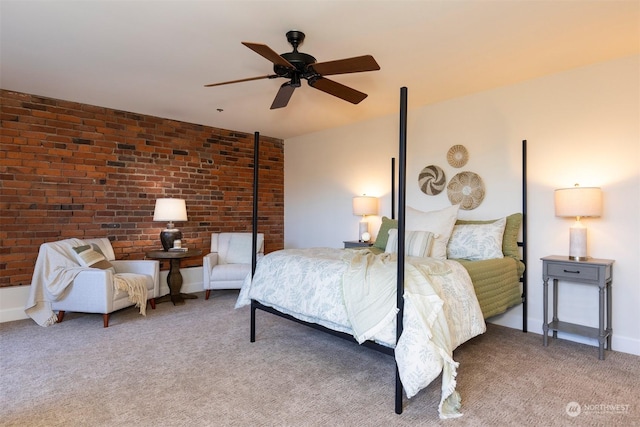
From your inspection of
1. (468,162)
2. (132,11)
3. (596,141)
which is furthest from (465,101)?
(132,11)

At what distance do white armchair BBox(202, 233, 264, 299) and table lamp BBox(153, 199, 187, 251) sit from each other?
1.56 ft

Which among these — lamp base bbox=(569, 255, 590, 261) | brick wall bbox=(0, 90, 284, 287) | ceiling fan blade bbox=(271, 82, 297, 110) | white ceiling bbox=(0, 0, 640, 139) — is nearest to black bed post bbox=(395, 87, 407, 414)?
white ceiling bbox=(0, 0, 640, 139)

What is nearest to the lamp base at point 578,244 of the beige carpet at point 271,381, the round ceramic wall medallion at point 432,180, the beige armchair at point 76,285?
the beige carpet at point 271,381

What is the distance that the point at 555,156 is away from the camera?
345 centimetres

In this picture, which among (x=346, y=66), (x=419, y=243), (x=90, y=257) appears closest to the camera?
(x=346, y=66)

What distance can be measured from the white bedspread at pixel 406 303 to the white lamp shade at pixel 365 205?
5.17 ft

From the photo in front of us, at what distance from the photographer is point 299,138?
6.15 meters

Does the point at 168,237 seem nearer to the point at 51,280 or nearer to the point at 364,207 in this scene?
the point at 51,280

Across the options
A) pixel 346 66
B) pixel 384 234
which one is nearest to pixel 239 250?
pixel 384 234

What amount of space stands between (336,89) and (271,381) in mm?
2216

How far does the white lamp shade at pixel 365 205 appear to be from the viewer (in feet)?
15.7

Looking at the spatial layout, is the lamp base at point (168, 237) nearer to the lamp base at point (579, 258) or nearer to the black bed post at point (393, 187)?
the black bed post at point (393, 187)

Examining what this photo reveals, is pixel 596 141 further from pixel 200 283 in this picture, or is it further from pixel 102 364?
pixel 200 283

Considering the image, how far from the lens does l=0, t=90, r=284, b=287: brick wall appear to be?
13.1 ft
